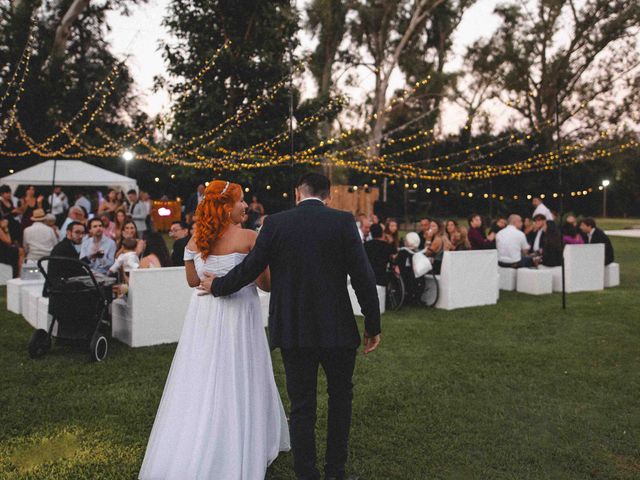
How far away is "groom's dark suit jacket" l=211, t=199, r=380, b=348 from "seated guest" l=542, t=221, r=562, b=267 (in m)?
8.51

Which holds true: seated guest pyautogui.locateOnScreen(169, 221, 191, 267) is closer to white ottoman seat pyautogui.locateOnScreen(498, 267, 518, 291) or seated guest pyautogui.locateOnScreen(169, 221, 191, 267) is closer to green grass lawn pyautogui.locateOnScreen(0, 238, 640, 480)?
green grass lawn pyautogui.locateOnScreen(0, 238, 640, 480)

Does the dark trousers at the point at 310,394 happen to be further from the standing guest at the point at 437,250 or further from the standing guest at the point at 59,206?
the standing guest at the point at 59,206

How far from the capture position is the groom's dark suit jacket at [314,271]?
2887mm

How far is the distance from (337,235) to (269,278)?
1.85 feet

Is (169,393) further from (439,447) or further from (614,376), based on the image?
(614,376)

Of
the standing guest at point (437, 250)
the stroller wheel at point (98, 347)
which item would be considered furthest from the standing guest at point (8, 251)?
the standing guest at point (437, 250)

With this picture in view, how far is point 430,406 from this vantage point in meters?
4.52

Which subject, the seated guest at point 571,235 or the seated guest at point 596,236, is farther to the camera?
the seated guest at point 571,235

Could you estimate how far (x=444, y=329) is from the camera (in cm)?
731

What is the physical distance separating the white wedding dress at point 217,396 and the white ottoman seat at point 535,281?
772cm

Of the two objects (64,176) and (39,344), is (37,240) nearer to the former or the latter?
(39,344)

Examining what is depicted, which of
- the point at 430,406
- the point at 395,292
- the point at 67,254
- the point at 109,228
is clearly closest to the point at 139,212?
the point at 109,228

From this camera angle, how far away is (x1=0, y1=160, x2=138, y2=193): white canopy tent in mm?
16844

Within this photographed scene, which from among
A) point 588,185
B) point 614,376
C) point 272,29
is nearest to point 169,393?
point 614,376
